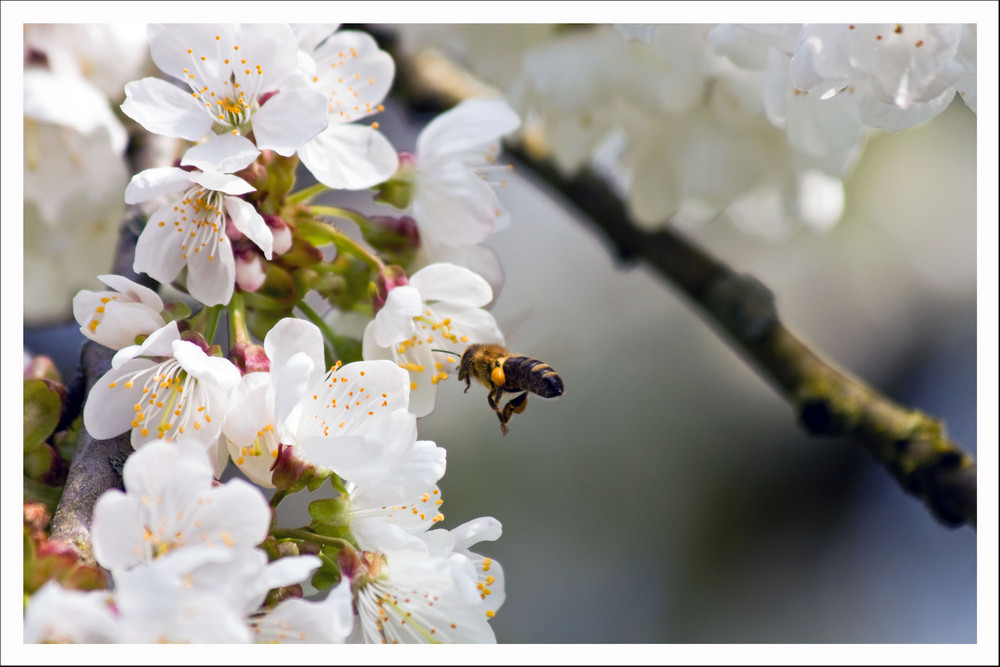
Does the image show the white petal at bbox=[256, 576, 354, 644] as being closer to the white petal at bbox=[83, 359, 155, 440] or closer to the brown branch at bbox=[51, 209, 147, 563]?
the brown branch at bbox=[51, 209, 147, 563]

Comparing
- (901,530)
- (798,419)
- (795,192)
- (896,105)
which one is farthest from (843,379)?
(901,530)

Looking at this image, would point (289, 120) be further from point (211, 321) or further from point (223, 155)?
point (211, 321)

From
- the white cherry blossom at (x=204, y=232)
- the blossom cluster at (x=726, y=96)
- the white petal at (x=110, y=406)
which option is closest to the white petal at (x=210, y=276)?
the white cherry blossom at (x=204, y=232)

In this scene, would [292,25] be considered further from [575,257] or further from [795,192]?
[575,257]

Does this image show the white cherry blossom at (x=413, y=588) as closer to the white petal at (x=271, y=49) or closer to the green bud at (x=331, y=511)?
the green bud at (x=331, y=511)

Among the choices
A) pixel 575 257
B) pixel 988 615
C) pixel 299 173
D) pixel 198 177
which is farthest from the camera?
pixel 575 257

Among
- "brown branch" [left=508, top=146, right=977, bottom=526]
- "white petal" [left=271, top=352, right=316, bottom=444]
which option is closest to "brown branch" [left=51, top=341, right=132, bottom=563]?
"white petal" [left=271, top=352, right=316, bottom=444]

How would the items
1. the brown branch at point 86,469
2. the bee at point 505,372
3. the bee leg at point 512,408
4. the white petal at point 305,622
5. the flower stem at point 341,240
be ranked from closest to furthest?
the white petal at point 305,622, the brown branch at point 86,469, the flower stem at point 341,240, the bee at point 505,372, the bee leg at point 512,408
